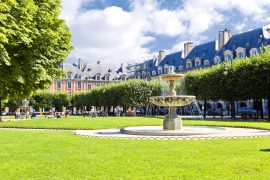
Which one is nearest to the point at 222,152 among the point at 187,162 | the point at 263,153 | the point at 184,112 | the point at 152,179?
the point at 263,153

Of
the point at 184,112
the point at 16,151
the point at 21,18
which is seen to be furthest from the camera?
the point at 184,112

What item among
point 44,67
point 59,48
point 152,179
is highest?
point 59,48

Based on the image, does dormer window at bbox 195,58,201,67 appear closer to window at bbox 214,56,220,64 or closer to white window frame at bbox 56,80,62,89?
window at bbox 214,56,220,64

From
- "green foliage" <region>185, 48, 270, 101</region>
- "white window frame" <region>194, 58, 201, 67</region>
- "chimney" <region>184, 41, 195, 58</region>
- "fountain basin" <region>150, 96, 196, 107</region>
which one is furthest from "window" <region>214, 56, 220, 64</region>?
"fountain basin" <region>150, 96, 196, 107</region>

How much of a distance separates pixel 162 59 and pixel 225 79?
5767 cm

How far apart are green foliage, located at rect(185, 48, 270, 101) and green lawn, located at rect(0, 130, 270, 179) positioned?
28.6m

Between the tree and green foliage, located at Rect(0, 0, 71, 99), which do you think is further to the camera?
green foliage, located at Rect(0, 0, 71, 99)

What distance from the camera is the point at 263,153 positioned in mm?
11344

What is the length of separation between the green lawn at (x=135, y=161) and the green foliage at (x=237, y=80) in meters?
28.6

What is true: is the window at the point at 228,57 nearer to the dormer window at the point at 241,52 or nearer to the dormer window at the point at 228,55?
the dormer window at the point at 228,55

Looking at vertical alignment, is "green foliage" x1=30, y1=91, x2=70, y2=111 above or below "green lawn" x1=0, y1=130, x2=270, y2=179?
above

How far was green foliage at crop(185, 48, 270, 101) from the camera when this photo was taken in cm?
4134

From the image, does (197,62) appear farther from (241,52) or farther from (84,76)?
(84,76)

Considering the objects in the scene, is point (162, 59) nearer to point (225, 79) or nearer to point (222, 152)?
point (225, 79)
